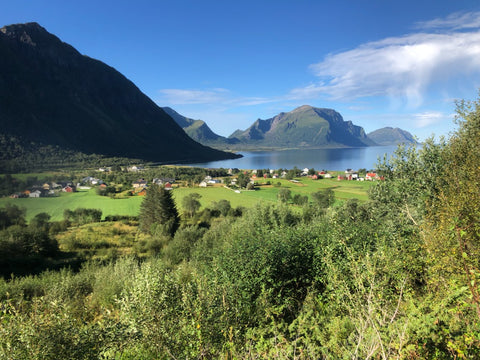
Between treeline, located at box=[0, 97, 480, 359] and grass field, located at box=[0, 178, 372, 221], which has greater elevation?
treeline, located at box=[0, 97, 480, 359]

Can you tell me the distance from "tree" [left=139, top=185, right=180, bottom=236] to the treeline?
28.3 metres

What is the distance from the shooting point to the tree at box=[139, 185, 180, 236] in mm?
45188

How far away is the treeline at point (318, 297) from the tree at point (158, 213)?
93.0 ft

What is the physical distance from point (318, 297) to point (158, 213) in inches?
1632

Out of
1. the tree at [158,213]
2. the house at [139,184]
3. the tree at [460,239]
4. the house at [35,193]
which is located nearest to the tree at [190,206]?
the tree at [158,213]

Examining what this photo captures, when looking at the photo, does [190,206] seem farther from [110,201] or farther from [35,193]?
[35,193]

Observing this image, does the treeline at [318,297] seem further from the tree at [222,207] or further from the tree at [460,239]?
the tree at [222,207]

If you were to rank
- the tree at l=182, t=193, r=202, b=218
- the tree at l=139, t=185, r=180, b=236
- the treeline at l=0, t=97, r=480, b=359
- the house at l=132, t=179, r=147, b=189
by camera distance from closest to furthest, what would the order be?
→ the treeline at l=0, t=97, r=480, b=359 < the tree at l=139, t=185, r=180, b=236 < the tree at l=182, t=193, r=202, b=218 < the house at l=132, t=179, r=147, b=189

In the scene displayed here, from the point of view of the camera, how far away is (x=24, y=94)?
18412 cm

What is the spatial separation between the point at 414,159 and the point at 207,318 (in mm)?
14949

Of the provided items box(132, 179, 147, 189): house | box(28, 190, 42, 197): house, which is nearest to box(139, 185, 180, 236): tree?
box(28, 190, 42, 197): house

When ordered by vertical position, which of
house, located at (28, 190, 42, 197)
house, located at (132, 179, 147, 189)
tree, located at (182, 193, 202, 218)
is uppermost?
house, located at (28, 190, 42, 197)

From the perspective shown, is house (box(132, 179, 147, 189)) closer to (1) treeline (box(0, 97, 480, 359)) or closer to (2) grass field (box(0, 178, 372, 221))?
(2) grass field (box(0, 178, 372, 221))

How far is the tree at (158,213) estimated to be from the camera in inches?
1779
